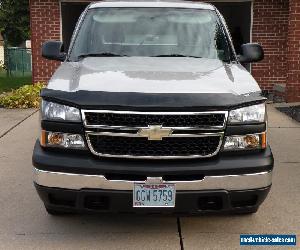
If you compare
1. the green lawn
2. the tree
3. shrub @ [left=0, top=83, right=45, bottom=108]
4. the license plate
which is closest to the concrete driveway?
the license plate

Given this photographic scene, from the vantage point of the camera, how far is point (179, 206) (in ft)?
12.0

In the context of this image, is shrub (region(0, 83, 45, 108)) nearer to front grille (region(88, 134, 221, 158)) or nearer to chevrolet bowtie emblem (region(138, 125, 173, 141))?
front grille (region(88, 134, 221, 158))

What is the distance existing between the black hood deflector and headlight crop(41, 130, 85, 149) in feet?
0.79

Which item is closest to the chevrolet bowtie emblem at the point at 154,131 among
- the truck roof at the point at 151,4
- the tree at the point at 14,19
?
the truck roof at the point at 151,4

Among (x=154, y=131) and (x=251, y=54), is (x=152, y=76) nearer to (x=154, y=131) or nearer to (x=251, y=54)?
(x=154, y=131)

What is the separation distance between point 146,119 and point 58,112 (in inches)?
26.5

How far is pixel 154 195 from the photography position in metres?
3.62

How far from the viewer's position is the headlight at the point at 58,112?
364cm

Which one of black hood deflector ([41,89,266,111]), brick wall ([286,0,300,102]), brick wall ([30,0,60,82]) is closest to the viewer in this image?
black hood deflector ([41,89,266,111])

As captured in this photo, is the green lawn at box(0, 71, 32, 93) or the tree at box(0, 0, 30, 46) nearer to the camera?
the green lawn at box(0, 71, 32, 93)

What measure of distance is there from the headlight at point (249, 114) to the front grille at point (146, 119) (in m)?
0.10

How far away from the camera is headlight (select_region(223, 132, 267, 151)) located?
370 cm

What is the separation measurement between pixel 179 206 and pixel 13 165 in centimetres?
329

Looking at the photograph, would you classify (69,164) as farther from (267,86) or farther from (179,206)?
(267,86)
